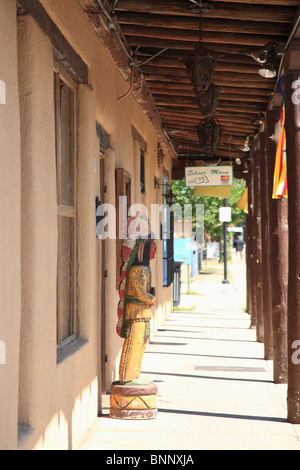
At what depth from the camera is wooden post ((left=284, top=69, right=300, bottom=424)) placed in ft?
18.1

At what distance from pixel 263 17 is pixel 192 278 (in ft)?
65.3

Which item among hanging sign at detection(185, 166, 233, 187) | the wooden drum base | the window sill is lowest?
the wooden drum base

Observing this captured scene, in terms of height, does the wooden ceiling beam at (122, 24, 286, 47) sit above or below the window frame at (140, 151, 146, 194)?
above

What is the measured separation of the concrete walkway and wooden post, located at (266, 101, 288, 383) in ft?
1.08

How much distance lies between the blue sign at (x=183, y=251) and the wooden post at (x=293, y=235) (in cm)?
1132

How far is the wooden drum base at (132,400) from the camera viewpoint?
5375 mm

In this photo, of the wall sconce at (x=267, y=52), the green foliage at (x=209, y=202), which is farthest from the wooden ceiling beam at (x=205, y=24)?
the green foliage at (x=209, y=202)

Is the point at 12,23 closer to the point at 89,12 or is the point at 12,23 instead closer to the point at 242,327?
the point at 89,12

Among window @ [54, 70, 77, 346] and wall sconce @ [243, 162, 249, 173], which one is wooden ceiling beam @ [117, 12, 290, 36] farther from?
wall sconce @ [243, 162, 249, 173]

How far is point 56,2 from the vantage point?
158 inches

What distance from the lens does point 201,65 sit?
5438 millimetres

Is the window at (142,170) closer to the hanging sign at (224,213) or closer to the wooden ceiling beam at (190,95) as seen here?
the wooden ceiling beam at (190,95)

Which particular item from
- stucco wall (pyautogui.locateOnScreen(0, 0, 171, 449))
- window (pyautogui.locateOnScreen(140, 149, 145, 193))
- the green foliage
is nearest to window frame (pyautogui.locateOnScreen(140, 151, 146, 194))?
window (pyautogui.locateOnScreen(140, 149, 145, 193))
